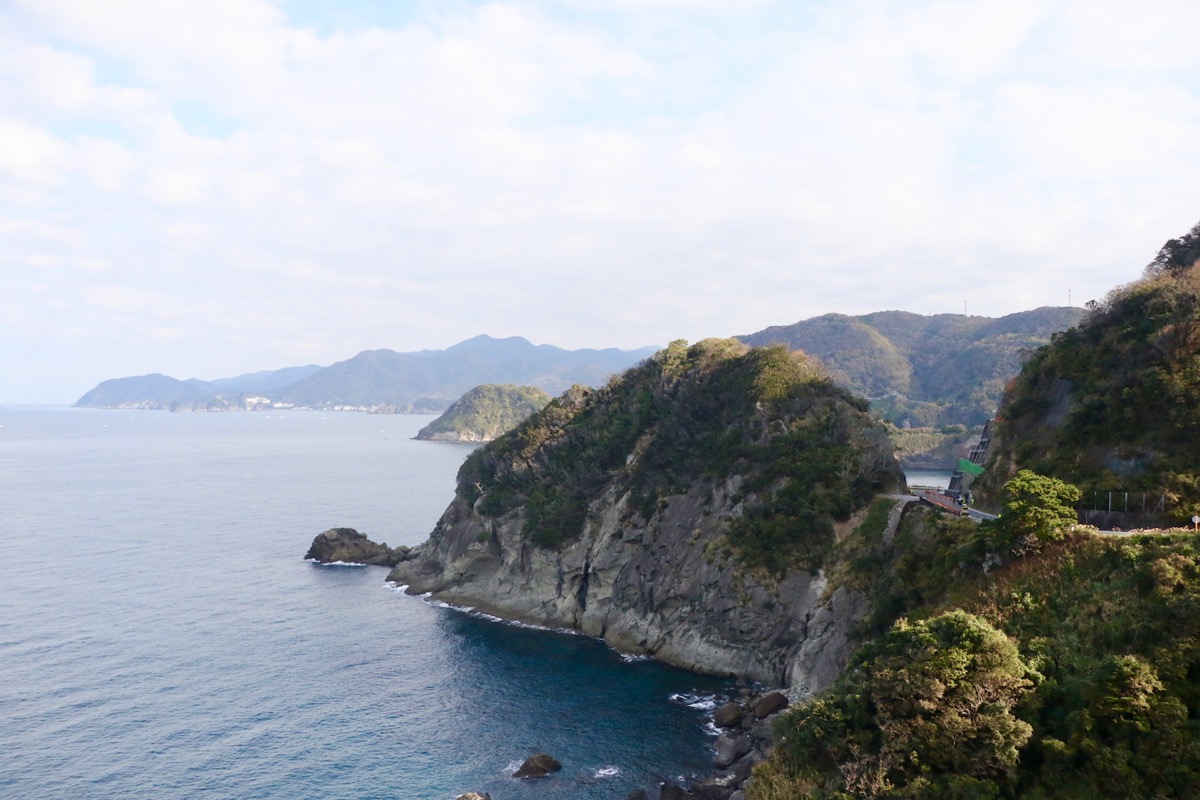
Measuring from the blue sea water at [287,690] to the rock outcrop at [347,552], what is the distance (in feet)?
7.52

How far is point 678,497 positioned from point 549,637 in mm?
17965

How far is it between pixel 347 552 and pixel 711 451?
5200 cm

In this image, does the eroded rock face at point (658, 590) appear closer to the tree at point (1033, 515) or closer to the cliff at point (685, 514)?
the cliff at point (685, 514)

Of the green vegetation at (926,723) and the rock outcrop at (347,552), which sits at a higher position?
the green vegetation at (926,723)

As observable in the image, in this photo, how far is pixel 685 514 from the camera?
72.5 metres

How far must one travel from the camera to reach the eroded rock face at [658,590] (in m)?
57.9

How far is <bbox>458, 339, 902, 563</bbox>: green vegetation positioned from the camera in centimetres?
6350

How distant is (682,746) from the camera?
49.0 meters

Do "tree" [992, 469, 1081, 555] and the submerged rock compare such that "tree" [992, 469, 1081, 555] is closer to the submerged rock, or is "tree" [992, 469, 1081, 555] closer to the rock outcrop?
the submerged rock

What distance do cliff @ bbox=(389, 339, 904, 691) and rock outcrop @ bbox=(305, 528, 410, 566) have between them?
19.8 ft

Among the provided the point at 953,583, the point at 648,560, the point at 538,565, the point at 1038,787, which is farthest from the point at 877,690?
the point at 538,565

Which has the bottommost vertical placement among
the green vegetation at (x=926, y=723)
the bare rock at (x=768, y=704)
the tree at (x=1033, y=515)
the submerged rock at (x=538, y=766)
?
the submerged rock at (x=538, y=766)

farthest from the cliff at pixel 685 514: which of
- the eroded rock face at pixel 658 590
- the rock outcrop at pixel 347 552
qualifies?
the rock outcrop at pixel 347 552

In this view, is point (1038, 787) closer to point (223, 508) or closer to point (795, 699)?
point (795, 699)
